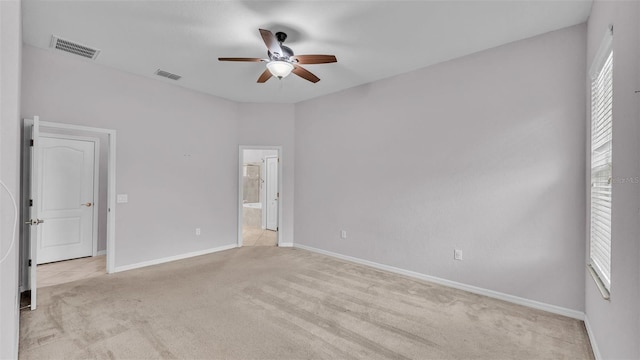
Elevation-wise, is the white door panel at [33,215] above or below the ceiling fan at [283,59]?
below

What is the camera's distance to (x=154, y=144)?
449 centimetres

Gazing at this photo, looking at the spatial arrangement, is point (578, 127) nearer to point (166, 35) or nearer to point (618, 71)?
point (618, 71)

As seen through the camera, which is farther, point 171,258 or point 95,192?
point 95,192

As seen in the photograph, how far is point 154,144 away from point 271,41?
114 inches

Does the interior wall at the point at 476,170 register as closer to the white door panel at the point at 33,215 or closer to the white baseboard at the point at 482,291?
the white baseboard at the point at 482,291

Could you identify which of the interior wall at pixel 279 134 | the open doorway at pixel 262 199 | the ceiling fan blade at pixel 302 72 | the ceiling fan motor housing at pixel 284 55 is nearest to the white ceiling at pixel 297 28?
the ceiling fan motor housing at pixel 284 55

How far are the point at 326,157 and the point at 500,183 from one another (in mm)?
2717

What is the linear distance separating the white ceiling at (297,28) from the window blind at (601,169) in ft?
2.67

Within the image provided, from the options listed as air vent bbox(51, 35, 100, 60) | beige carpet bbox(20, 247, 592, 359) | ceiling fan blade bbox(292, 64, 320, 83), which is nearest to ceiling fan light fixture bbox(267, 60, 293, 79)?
ceiling fan blade bbox(292, 64, 320, 83)

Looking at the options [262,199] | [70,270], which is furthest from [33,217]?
[262,199]

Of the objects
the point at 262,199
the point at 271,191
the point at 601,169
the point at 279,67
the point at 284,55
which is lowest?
the point at 262,199

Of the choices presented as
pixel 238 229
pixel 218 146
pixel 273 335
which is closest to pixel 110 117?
pixel 218 146

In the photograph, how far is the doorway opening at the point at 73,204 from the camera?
4.04 meters

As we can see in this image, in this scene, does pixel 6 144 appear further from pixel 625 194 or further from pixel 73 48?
pixel 625 194
